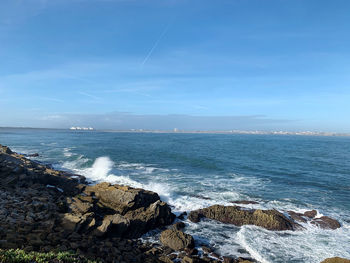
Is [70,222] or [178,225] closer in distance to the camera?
[70,222]

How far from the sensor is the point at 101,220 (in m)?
14.6

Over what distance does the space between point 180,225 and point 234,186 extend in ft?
43.2

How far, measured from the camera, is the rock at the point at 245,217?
16.6 m

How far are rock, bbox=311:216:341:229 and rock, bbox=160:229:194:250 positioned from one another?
11.5 meters

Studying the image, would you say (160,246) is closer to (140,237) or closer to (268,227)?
(140,237)

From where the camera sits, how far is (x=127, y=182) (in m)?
27.8

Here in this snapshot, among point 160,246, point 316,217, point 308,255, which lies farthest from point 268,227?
point 160,246

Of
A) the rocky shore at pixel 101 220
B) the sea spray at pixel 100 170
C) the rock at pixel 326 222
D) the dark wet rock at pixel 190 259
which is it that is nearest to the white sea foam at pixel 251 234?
the rock at pixel 326 222

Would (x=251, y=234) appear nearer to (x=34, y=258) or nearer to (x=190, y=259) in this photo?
(x=190, y=259)

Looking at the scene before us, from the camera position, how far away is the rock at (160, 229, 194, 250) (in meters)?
13.3

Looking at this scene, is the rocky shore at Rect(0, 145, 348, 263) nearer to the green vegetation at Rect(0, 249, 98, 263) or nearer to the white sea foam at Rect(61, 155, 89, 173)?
the green vegetation at Rect(0, 249, 98, 263)

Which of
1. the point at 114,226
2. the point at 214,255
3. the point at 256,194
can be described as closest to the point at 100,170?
the point at 114,226

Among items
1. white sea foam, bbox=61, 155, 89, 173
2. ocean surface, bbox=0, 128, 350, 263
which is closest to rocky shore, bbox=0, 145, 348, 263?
ocean surface, bbox=0, 128, 350, 263

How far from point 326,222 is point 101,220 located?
60.3ft
